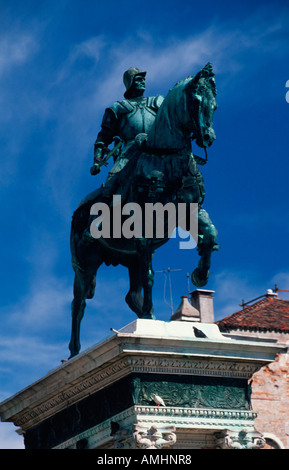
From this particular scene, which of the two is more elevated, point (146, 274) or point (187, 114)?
point (187, 114)

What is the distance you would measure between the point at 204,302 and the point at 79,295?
76.8ft

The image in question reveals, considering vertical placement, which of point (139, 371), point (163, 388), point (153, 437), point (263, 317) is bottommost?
point (153, 437)

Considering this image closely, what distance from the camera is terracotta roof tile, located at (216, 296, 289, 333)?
1444 inches

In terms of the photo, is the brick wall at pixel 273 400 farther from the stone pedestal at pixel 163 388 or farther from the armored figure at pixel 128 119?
the stone pedestal at pixel 163 388

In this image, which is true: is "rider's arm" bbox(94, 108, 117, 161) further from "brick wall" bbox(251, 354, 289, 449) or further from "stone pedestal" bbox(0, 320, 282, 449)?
"brick wall" bbox(251, 354, 289, 449)

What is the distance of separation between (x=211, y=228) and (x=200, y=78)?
72.5 inches

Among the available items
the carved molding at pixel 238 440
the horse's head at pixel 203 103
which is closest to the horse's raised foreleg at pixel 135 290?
the horse's head at pixel 203 103

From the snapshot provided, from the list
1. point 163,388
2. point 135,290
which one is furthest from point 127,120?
point 163,388

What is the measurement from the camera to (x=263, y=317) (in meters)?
38.3

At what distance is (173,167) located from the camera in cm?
1286

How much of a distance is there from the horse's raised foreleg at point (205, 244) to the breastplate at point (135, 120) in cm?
147

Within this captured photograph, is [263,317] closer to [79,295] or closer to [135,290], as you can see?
[135,290]

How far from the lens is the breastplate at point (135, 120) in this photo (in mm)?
13812

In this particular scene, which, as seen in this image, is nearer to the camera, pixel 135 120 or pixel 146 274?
pixel 146 274
